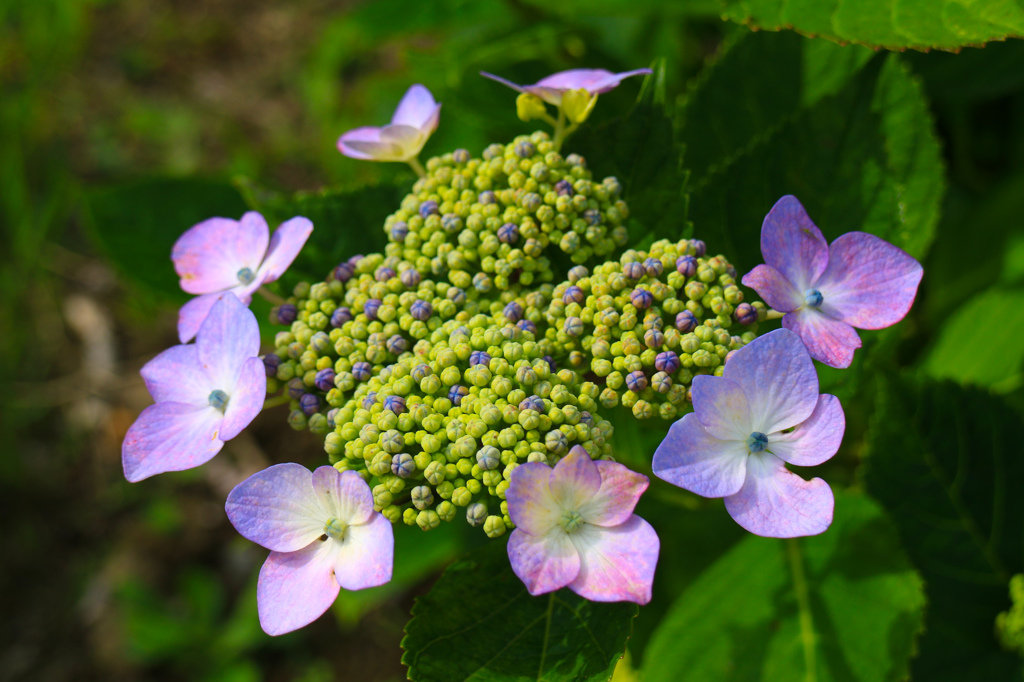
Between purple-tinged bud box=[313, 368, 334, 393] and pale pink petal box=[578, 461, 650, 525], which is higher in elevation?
pale pink petal box=[578, 461, 650, 525]

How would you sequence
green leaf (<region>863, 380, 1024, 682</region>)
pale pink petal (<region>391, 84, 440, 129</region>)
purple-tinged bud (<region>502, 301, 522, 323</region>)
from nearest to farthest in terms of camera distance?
purple-tinged bud (<region>502, 301, 522, 323</region>)
pale pink petal (<region>391, 84, 440, 129</region>)
green leaf (<region>863, 380, 1024, 682</region>)

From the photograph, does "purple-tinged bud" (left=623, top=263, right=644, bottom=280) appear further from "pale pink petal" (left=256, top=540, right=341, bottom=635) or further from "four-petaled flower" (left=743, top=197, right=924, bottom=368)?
"pale pink petal" (left=256, top=540, right=341, bottom=635)

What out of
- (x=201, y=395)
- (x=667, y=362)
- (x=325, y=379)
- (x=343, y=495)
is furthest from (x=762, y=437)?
(x=201, y=395)

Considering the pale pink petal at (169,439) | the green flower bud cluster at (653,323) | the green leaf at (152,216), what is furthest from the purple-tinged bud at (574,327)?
the green leaf at (152,216)

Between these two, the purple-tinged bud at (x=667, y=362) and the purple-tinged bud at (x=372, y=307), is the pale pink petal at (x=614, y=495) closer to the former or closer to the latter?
the purple-tinged bud at (x=667, y=362)

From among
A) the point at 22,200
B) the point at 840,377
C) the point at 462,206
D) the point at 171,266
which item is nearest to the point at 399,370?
the point at 462,206

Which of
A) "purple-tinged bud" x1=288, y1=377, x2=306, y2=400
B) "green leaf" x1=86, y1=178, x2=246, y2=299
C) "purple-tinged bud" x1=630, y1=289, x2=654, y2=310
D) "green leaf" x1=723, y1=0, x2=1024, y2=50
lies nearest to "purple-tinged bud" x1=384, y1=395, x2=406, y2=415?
"purple-tinged bud" x1=288, y1=377, x2=306, y2=400
